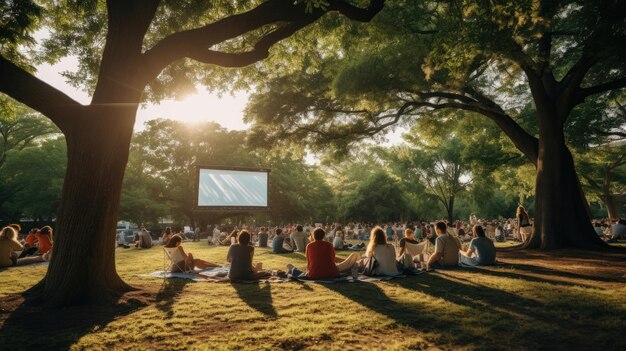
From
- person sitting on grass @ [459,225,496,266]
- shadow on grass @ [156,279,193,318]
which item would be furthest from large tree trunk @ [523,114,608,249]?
shadow on grass @ [156,279,193,318]

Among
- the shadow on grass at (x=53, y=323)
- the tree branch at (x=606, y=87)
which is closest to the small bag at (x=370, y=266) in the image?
the shadow on grass at (x=53, y=323)

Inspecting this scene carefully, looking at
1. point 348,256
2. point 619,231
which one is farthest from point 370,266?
point 619,231

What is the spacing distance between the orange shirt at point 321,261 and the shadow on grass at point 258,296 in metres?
0.99

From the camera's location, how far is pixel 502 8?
5641 millimetres

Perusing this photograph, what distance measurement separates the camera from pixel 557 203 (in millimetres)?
12312

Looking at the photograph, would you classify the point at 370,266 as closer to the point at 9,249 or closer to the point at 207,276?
the point at 207,276

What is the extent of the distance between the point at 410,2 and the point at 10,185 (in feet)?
116

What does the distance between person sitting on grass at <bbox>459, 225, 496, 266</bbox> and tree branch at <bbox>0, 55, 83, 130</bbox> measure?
8.99 meters

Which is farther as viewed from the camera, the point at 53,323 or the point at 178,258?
the point at 178,258

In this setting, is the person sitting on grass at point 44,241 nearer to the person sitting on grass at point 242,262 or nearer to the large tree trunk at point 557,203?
the person sitting on grass at point 242,262

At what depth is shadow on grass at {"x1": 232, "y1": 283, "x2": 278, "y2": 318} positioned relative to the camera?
16.0 feet

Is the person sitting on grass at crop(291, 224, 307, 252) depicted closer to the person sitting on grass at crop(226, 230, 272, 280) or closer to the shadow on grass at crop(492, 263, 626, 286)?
the person sitting on grass at crop(226, 230, 272, 280)

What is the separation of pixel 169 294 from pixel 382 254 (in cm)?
424

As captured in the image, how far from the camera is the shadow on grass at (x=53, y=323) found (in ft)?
11.7
